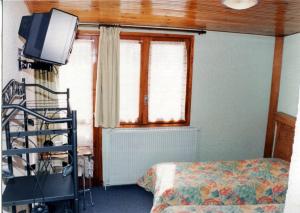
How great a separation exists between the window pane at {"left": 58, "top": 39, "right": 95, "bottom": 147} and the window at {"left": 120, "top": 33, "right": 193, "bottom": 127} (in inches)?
18.3

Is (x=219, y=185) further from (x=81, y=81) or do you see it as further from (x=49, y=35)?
(x=49, y=35)

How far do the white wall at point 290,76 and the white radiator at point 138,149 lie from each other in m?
1.43

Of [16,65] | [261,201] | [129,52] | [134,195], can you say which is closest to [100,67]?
[129,52]

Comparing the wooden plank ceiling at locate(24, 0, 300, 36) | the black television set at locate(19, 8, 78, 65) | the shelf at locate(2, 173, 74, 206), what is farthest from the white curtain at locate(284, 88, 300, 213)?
the wooden plank ceiling at locate(24, 0, 300, 36)

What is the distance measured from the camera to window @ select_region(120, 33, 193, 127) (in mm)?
4055

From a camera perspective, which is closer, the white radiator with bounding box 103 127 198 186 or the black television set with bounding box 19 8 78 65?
the black television set with bounding box 19 8 78 65

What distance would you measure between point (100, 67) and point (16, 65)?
4.88ft

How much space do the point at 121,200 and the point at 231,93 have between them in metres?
2.37

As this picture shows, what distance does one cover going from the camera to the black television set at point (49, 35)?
1996 mm

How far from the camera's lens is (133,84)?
412 cm

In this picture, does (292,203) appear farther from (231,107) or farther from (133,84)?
(231,107)

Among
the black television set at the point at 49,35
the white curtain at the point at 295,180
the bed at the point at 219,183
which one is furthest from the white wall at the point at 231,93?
the white curtain at the point at 295,180

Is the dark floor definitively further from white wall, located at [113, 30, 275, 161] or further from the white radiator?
white wall, located at [113, 30, 275, 161]

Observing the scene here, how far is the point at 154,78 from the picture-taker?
416cm
